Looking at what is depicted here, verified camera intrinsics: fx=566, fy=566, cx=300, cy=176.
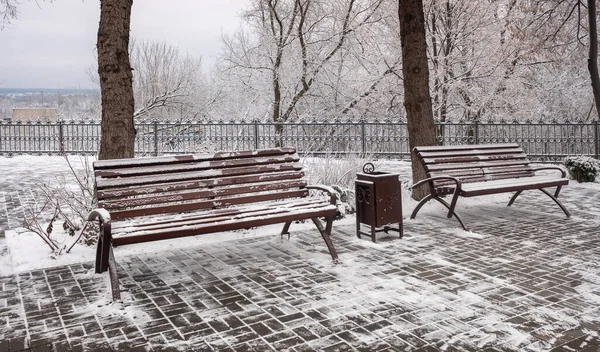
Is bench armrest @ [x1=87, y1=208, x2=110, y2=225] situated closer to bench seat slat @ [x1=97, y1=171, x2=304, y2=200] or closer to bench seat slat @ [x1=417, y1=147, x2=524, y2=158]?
bench seat slat @ [x1=97, y1=171, x2=304, y2=200]

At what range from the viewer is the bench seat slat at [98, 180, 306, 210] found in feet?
17.7

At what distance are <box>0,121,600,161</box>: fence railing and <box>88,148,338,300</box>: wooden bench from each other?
8.13 metres

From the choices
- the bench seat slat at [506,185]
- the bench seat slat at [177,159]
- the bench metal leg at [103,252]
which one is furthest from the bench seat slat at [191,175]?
the bench seat slat at [506,185]

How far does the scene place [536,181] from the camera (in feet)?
26.6

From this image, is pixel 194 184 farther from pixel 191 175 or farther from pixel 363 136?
pixel 363 136

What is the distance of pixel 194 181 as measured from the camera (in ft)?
19.6

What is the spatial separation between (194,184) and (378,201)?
2.19 metres

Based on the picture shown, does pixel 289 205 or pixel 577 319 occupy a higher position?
pixel 289 205

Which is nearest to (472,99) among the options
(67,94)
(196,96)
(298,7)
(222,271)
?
(298,7)

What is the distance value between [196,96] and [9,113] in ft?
52.2

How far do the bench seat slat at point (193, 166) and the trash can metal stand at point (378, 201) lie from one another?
0.94 metres

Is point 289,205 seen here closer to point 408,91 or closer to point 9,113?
point 408,91

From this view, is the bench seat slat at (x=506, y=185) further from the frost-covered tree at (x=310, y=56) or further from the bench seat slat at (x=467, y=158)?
the frost-covered tree at (x=310, y=56)

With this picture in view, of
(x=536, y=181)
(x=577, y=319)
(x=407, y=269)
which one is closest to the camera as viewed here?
(x=577, y=319)
